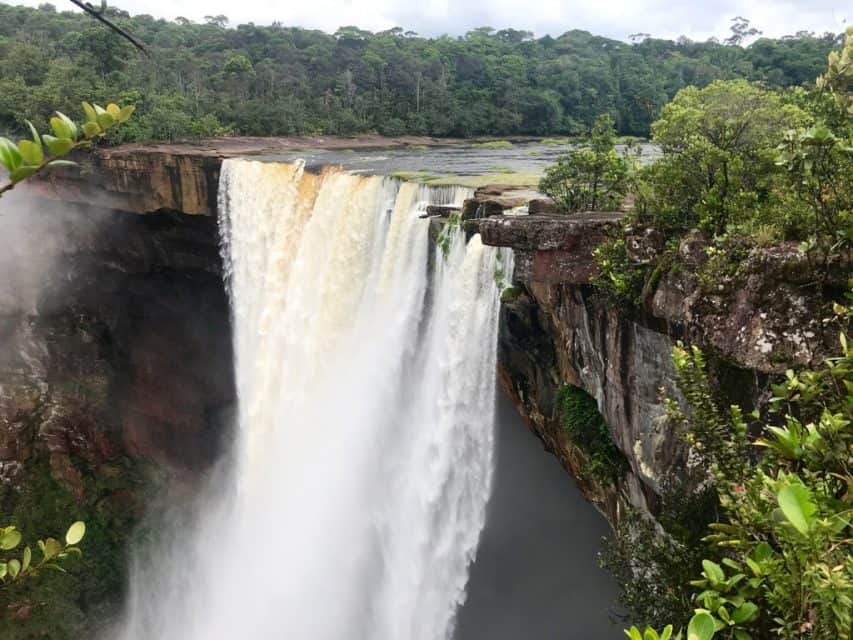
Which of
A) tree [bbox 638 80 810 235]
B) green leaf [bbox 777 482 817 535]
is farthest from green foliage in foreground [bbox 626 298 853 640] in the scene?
tree [bbox 638 80 810 235]

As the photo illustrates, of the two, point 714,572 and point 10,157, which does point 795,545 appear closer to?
point 714,572

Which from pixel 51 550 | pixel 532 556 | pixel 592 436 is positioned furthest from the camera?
pixel 532 556

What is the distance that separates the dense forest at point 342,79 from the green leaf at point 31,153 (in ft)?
78.4

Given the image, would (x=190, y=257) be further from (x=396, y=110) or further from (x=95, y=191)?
(x=396, y=110)

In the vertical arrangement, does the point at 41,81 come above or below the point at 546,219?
above

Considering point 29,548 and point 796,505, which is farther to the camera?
point 796,505

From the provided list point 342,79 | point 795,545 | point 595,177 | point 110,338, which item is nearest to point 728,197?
point 595,177

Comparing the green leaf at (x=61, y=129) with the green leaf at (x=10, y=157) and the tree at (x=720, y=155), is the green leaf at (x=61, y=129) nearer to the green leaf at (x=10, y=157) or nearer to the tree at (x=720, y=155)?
the green leaf at (x=10, y=157)

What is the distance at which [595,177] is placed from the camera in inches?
369

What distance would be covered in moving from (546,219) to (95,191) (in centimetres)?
1699

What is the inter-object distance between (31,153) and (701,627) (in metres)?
2.13

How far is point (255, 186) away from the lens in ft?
50.0

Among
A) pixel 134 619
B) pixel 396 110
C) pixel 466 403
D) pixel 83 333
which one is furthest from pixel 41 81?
pixel 466 403

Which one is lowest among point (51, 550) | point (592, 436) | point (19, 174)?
point (592, 436)
